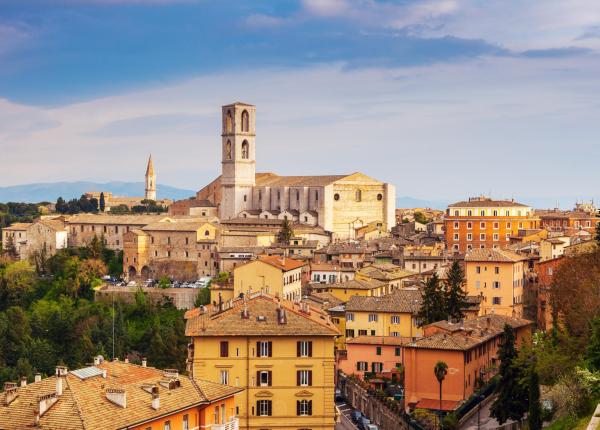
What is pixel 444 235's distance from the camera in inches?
2928

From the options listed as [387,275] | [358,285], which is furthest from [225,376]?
[387,275]

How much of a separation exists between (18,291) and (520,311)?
124 feet

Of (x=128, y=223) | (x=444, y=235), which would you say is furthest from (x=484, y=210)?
(x=128, y=223)

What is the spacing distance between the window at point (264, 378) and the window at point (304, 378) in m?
0.78

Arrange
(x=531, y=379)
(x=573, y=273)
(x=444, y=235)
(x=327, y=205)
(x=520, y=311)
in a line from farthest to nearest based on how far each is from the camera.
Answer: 1. (x=327, y=205)
2. (x=444, y=235)
3. (x=520, y=311)
4. (x=573, y=273)
5. (x=531, y=379)

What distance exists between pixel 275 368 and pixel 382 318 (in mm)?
15949

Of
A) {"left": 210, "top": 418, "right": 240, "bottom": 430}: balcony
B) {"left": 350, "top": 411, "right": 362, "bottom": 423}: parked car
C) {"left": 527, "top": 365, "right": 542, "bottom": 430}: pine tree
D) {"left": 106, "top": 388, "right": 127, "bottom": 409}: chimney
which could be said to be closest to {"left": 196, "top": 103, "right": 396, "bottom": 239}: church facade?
{"left": 350, "top": 411, "right": 362, "bottom": 423}: parked car

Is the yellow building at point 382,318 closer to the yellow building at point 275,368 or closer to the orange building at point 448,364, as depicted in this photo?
the orange building at point 448,364

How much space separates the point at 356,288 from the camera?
53844 millimetres

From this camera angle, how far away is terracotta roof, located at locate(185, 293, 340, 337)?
102 feet

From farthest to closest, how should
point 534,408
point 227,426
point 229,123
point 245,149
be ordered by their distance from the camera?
point 229,123 < point 245,149 < point 534,408 < point 227,426

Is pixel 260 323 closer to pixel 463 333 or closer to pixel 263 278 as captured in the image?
pixel 463 333

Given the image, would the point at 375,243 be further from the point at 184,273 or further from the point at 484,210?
the point at 184,273

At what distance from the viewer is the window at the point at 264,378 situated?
102 feet
